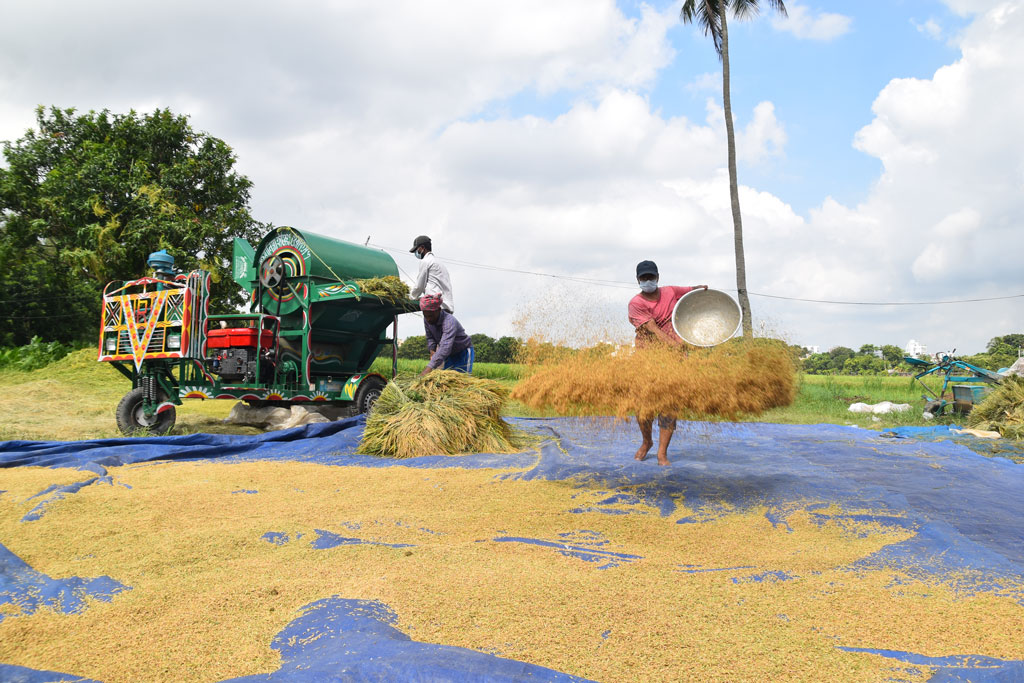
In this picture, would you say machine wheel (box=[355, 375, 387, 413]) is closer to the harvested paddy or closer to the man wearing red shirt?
the harvested paddy

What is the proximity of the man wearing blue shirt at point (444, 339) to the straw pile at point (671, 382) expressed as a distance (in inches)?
112

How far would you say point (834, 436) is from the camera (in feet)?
21.5

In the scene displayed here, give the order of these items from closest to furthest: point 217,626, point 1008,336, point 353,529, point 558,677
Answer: point 558,677 < point 217,626 < point 353,529 < point 1008,336

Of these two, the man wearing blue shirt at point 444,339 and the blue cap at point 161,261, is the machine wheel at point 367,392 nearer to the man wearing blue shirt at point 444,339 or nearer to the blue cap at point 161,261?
the man wearing blue shirt at point 444,339

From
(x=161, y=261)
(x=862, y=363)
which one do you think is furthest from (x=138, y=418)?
(x=862, y=363)

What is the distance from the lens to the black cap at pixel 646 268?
3922 millimetres

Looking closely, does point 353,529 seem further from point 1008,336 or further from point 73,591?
point 1008,336

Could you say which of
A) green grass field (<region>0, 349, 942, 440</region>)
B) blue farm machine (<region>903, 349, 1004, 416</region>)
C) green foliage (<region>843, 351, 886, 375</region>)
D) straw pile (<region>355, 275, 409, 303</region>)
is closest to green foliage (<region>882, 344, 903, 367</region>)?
green foliage (<region>843, 351, 886, 375</region>)

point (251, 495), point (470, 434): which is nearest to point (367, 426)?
point (470, 434)

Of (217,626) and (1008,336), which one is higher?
(1008,336)

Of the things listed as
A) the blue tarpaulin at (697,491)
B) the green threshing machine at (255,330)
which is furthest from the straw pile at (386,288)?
the blue tarpaulin at (697,491)

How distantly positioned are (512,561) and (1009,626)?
1.45m

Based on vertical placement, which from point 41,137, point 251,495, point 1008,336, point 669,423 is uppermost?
point 41,137

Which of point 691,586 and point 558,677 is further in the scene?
point 691,586
